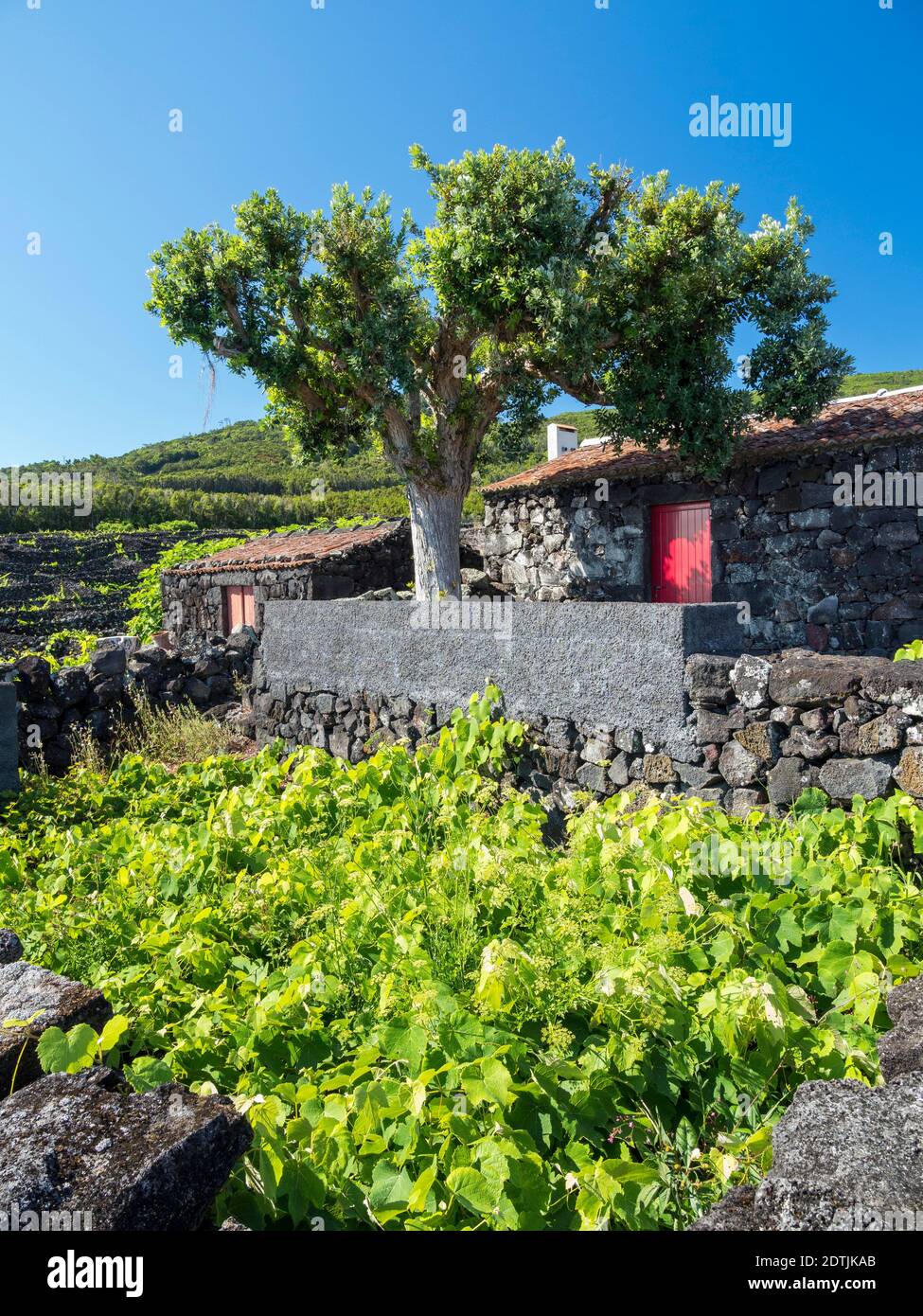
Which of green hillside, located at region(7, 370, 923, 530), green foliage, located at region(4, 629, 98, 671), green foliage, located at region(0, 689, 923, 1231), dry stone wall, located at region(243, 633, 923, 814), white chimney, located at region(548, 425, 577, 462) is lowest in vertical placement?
green foliage, located at region(0, 689, 923, 1231)

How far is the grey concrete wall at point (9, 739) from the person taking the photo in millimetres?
7488

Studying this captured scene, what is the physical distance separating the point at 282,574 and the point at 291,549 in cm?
110

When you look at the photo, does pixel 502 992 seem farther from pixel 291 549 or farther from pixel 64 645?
pixel 64 645

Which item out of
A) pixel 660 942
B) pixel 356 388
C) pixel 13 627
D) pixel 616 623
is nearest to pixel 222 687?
pixel 356 388

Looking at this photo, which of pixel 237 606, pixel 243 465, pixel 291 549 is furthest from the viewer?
pixel 243 465

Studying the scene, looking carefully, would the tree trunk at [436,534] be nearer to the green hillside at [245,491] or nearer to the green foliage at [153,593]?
the green foliage at [153,593]

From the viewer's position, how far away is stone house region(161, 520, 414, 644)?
15.1 m

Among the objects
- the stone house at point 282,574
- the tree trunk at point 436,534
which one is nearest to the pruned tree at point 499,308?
the tree trunk at point 436,534

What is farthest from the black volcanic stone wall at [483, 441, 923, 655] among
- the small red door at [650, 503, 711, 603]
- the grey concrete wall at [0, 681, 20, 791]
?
the grey concrete wall at [0, 681, 20, 791]

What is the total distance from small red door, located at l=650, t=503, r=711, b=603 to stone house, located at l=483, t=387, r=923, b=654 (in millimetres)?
19

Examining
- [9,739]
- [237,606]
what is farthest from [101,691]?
[237,606]

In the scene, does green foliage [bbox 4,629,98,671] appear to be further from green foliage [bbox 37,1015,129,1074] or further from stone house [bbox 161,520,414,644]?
green foliage [bbox 37,1015,129,1074]

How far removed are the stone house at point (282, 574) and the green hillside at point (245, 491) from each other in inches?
389

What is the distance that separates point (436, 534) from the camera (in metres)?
12.8
